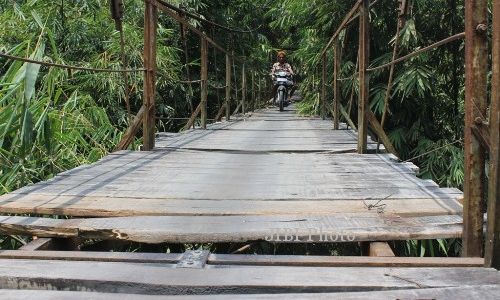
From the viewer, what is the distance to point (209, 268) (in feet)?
4.77

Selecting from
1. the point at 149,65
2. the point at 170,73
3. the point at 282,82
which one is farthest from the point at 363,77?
the point at 282,82

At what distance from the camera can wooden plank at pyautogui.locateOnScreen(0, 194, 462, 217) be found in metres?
1.88

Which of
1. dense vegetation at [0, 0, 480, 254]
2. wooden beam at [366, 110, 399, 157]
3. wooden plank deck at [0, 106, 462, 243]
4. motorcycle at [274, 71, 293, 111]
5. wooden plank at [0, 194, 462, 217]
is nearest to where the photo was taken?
wooden plank deck at [0, 106, 462, 243]

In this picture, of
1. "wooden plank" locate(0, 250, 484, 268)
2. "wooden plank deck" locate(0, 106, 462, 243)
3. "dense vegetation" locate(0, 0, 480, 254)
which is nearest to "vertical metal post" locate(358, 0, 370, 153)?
"wooden plank deck" locate(0, 106, 462, 243)

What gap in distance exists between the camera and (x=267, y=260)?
1.50 meters

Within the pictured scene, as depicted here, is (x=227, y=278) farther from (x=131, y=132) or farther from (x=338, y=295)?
(x=131, y=132)

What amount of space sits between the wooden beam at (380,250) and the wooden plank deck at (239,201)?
2cm

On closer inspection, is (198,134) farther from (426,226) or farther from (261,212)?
(426,226)

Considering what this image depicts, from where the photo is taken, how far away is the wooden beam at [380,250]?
1576 millimetres

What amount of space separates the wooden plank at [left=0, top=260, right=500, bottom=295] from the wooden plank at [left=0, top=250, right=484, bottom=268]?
3 centimetres

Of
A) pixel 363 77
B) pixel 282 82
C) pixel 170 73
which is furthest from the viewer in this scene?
pixel 282 82

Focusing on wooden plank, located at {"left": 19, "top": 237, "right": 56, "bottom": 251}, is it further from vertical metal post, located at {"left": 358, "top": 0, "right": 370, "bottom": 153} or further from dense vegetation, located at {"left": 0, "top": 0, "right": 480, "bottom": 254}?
vertical metal post, located at {"left": 358, "top": 0, "right": 370, "bottom": 153}

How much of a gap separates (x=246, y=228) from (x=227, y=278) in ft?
1.16

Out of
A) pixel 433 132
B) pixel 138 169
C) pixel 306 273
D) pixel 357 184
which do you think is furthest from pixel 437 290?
pixel 433 132
